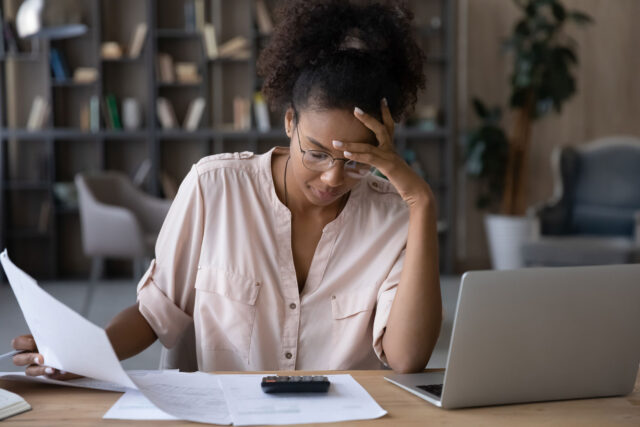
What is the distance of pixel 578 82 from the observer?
6098mm

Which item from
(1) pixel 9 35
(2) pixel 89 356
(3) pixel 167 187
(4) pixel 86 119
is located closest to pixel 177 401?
(2) pixel 89 356

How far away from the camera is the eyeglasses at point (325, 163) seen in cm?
137

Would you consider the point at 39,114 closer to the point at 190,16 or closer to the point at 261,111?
the point at 190,16

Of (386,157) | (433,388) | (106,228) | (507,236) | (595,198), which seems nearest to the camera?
(433,388)

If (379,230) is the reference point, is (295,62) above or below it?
above

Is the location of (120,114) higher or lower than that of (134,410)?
higher

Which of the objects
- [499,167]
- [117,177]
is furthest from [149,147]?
[499,167]

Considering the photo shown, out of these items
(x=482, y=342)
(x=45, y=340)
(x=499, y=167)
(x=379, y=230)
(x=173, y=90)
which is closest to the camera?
(x=482, y=342)

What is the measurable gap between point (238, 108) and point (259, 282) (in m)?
4.42

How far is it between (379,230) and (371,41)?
387 millimetres

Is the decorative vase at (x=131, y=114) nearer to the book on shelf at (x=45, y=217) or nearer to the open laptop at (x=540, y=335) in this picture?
the book on shelf at (x=45, y=217)

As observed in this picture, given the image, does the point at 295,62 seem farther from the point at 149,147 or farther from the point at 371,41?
the point at 149,147

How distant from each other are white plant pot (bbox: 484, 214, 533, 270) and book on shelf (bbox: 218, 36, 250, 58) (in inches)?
91.2

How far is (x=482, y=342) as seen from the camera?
1006 millimetres
